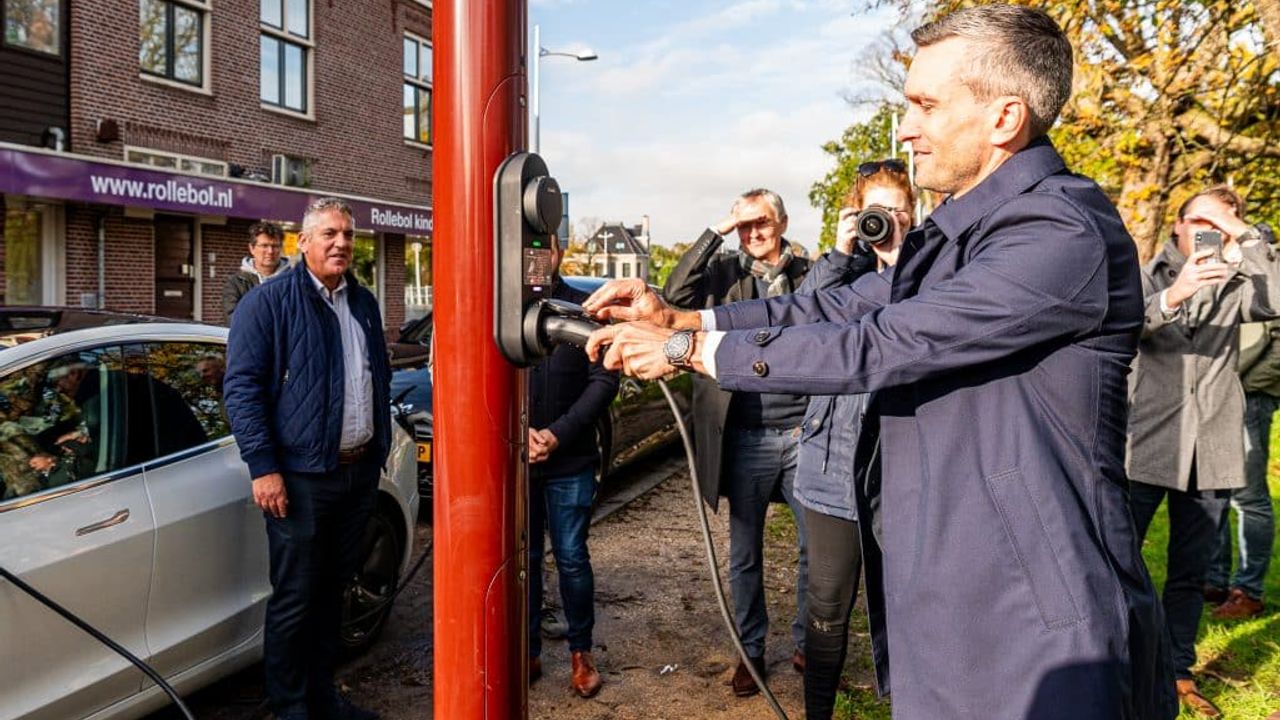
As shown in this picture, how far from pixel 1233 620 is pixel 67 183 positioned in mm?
13381

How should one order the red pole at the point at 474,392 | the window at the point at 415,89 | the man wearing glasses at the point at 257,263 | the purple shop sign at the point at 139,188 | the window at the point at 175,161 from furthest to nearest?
the window at the point at 415,89 < the window at the point at 175,161 < the purple shop sign at the point at 139,188 < the man wearing glasses at the point at 257,263 < the red pole at the point at 474,392

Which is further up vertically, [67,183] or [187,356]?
[67,183]

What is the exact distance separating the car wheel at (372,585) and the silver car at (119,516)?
57 cm

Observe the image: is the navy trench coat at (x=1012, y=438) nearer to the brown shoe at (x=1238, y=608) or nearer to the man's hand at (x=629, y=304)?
the man's hand at (x=629, y=304)

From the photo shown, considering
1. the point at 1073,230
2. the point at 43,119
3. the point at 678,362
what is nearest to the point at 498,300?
the point at 678,362

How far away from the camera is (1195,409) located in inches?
153

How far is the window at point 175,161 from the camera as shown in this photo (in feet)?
48.4

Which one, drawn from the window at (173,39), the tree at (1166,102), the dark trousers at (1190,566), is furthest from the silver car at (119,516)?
the window at (173,39)

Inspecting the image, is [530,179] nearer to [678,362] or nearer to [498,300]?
[498,300]

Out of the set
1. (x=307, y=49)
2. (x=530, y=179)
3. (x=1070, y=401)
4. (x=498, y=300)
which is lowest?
(x=1070, y=401)

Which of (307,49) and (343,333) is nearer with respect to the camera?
(343,333)

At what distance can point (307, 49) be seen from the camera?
18.5 meters

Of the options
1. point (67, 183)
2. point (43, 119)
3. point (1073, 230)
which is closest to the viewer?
point (1073, 230)

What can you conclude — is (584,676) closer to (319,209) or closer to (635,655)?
(635,655)
